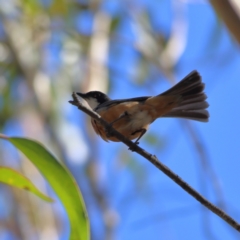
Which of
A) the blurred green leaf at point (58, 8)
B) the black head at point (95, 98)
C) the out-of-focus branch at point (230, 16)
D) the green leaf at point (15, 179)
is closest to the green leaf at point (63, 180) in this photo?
the green leaf at point (15, 179)

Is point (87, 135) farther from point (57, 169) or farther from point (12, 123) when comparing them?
point (57, 169)

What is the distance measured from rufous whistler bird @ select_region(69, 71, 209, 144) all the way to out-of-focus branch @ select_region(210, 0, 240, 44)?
0.92 m

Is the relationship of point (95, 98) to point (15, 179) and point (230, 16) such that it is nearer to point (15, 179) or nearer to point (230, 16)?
point (15, 179)

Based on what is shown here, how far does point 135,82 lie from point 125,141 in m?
4.24

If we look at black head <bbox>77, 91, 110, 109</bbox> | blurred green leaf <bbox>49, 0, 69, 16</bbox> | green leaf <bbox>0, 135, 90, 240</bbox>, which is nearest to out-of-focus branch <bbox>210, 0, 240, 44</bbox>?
green leaf <bbox>0, 135, 90, 240</bbox>

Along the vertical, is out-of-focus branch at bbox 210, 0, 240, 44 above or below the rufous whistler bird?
below

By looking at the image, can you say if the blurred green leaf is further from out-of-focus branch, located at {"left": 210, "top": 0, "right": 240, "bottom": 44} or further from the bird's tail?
out-of-focus branch, located at {"left": 210, "top": 0, "right": 240, "bottom": 44}

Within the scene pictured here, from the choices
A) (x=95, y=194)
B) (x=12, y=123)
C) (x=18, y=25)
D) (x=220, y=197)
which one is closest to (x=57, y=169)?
(x=220, y=197)

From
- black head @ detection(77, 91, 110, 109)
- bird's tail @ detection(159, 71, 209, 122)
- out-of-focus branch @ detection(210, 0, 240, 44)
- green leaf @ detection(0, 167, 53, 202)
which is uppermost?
black head @ detection(77, 91, 110, 109)

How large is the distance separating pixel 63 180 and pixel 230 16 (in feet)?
2.63

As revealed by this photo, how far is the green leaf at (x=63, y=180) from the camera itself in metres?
1.76

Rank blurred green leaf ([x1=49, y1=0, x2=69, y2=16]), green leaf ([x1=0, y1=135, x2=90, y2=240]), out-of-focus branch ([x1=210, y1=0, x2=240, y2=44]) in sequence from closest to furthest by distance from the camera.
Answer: out-of-focus branch ([x1=210, y1=0, x2=240, y2=44]), green leaf ([x1=0, y1=135, x2=90, y2=240]), blurred green leaf ([x1=49, y1=0, x2=69, y2=16])

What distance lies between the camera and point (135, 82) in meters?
5.80

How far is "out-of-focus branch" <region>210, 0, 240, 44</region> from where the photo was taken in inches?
52.3
